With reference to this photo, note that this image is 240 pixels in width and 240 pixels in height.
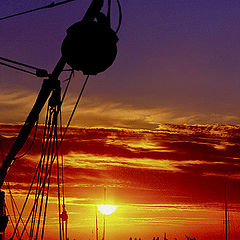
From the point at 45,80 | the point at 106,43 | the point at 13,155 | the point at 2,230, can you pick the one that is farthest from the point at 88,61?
the point at 2,230

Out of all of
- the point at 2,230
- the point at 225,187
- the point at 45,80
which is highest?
the point at 225,187

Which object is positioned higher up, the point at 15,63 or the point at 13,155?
the point at 15,63

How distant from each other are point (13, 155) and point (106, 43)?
9979 millimetres

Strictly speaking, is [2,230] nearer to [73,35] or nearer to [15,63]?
[15,63]

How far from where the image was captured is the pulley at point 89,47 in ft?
28.4

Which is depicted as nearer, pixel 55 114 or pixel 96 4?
pixel 96 4

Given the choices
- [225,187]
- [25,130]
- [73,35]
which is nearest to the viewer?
[73,35]

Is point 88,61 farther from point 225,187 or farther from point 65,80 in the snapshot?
point 225,187

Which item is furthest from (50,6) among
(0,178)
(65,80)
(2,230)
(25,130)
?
(2,230)

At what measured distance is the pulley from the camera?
8.66 metres

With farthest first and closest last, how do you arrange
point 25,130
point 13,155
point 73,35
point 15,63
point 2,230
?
point 2,230, point 13,155, point 25,130, point 15,63, point 73,35

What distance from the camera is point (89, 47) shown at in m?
8.64

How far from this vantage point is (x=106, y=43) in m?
8.77

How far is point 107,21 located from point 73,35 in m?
0.85
